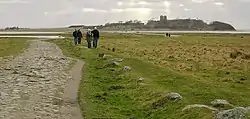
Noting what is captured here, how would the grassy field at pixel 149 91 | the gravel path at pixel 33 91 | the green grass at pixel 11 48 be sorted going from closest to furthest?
the gravel path at pixel 33 91
the grassy field at pixel 149 91
the green grass at pixel 11 48

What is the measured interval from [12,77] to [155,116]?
11.4 m

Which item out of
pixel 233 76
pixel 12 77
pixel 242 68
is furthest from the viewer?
pixel 242 68

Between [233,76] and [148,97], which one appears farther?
[233,76]

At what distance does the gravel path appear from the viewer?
14510 mm

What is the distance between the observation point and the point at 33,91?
19.0 metres

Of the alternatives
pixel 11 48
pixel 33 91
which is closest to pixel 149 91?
pixel 33 91

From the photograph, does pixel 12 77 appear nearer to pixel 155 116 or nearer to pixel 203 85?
pixel 203 85

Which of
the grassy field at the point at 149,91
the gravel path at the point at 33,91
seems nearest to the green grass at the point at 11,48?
the gravel path at the point at 33,91

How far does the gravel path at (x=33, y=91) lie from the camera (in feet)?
47.6

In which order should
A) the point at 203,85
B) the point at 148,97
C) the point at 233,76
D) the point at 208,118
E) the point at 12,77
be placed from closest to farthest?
the point at 208,118 → the point at 148,97 → the point at 203,85 → the point at 12,77 → the point at 233,76

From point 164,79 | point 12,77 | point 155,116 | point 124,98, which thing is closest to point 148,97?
point 124,98

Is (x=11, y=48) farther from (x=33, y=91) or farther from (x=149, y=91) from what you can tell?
(x=149, y=91)

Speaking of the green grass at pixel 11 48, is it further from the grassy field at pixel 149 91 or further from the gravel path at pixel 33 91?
the grassy field at pixel 149 91

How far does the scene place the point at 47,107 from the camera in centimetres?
1552
